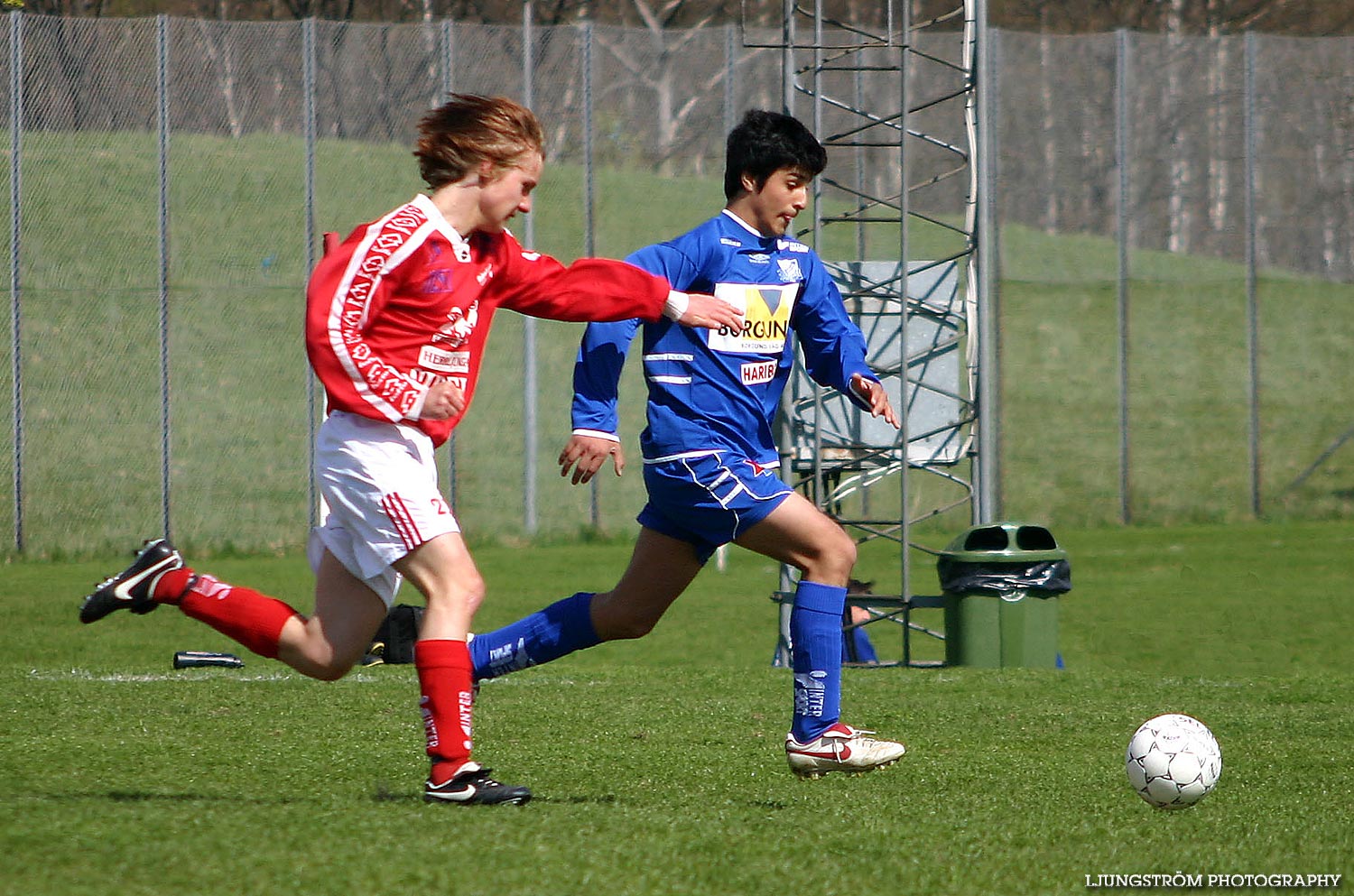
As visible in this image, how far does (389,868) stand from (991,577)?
19.6 feet

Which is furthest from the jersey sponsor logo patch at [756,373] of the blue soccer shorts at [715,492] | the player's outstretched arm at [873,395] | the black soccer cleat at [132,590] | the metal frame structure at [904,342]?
the metal frame structure at [904,342]

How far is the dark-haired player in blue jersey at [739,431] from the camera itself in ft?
16.2

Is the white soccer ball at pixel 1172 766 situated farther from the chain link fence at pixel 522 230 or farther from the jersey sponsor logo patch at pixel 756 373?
the chain link fence at pixel 522 230

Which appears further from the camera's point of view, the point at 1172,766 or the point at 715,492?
the point at 715,492

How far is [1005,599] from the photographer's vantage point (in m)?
8.98

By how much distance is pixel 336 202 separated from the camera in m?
16.9

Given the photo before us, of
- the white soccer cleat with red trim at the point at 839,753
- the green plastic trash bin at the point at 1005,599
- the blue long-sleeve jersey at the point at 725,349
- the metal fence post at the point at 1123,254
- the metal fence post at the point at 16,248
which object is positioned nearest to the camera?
the white soccer cleat with red trim at the point at 839,753

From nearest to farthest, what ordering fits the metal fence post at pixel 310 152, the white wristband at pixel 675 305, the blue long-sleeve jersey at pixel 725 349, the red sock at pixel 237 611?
1. the red sock at pixel 237 611
2. the white wristband at pixel 675 305
3. the blue long-sleeve jersey at pixel 725 349
4. the metal fence post at pixel 310 152

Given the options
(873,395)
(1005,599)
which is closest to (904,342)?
(1005,599)

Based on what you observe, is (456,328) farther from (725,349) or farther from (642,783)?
(642,783)

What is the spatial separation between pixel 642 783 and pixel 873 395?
1466mm

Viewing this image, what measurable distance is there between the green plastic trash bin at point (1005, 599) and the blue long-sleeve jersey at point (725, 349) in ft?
12.3

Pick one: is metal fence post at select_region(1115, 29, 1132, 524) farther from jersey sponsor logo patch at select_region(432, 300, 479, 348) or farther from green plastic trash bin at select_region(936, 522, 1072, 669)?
jersey sponsor logo patch at select_region(432, 300, 479, 348)

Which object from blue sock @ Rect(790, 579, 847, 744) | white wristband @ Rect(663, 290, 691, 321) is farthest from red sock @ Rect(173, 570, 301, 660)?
blue sock @ Rect(790, 579, 847, 744)
